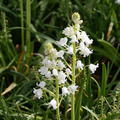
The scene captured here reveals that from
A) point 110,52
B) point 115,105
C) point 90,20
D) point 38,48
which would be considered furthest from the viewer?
point 38,48

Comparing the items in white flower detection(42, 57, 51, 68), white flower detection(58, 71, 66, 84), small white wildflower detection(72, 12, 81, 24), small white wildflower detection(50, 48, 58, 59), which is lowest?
white flower detection(58, 71, 66, 84)

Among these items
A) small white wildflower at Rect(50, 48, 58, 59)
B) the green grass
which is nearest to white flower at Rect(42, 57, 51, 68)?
small white wildflower at Rect(50, 48, 58, 59)

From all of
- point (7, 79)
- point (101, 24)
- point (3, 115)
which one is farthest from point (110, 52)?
point (3, 115)

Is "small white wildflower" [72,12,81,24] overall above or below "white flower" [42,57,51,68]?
above

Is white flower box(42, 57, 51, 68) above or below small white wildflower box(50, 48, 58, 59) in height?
below

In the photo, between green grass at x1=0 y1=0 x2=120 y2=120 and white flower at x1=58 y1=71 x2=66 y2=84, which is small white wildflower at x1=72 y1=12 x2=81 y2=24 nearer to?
white flower at x1=58 y1=71 x2=66 y2=84

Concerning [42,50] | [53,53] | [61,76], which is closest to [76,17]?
[53,53]

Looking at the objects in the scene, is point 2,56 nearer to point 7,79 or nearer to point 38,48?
point 7,79

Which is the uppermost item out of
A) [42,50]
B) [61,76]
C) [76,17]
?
[42,50]

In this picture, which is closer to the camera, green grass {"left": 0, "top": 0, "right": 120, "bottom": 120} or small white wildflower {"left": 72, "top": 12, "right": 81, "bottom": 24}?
small white wildflower {"left": 72, "top": 12, "right": 81, "bottom": 24}

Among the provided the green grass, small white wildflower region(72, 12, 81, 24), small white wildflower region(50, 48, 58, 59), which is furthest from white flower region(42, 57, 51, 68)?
the green grass

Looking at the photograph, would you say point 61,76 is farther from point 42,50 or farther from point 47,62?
point 42,50
